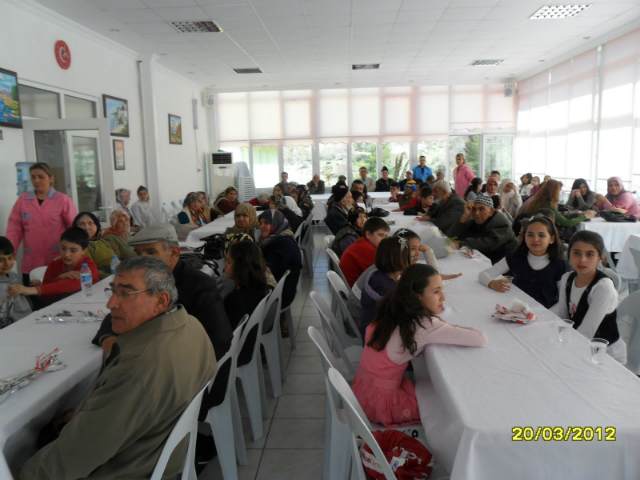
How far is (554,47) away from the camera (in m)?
9.46

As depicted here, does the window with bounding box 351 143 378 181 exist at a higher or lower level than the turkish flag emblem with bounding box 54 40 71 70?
A: lower

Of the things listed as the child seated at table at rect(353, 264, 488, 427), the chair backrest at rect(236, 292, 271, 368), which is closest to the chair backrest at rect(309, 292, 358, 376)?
the chair backrest at rect(236, 292, 271, 368)

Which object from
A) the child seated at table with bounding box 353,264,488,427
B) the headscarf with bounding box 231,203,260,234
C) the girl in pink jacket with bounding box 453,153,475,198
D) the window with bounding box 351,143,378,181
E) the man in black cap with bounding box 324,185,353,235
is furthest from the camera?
the window with bounding box 351,143,378,181

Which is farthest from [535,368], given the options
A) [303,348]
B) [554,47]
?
[554,47]

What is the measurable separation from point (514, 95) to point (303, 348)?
38.7ft

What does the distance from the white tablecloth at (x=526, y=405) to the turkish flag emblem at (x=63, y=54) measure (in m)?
6.30

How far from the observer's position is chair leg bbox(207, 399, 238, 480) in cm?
227

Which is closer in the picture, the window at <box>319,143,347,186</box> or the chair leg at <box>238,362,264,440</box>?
the chair leg at <box>238,362,264,440</box>

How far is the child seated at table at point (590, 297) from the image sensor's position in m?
2.46

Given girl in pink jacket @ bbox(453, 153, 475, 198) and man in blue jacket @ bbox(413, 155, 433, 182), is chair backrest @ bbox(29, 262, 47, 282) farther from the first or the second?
man in blue jacket @ bbox(413, 155, 433, 182)

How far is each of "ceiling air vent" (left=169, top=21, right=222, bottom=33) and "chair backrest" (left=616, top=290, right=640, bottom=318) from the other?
635 cm

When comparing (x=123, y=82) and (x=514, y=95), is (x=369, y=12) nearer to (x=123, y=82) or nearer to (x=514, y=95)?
(x=123, y=82)

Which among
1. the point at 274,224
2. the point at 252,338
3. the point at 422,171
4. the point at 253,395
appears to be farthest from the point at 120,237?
the point at 422,171

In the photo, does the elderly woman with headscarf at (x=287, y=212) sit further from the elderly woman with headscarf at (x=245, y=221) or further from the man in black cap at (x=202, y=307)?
the man in black cap at (x=202, y=307)
